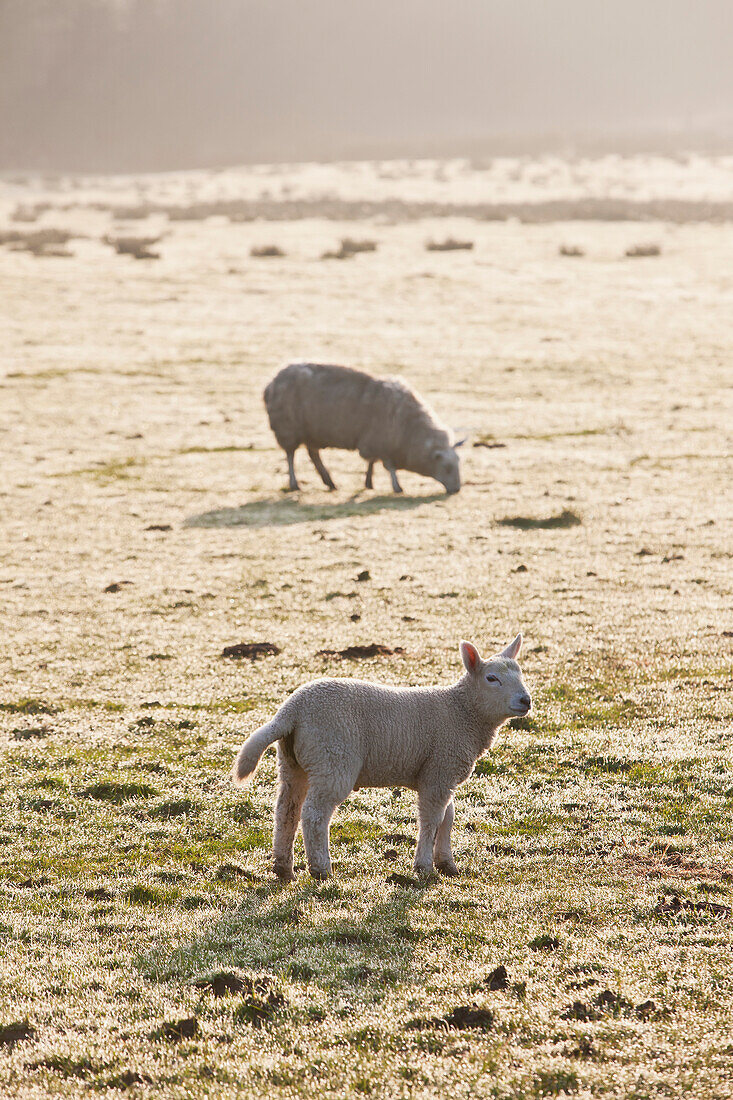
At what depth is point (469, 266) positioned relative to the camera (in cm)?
4950

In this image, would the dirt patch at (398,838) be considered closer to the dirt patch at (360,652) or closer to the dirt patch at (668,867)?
the dirt patch at (668,867)

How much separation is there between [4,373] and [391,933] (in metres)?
27.3

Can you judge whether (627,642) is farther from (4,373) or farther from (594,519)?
(4,373)

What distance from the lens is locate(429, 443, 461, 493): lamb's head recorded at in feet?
75.7

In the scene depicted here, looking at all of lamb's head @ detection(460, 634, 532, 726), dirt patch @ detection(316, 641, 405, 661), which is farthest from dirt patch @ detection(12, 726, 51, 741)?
lamb's head @ detection(460, 634, 532, 726)

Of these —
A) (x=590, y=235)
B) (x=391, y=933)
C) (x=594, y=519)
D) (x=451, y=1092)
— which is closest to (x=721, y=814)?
(x=391, y=933)

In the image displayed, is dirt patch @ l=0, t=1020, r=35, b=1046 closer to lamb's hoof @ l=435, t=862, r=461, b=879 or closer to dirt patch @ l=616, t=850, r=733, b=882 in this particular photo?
lamb's hoof @ l=435, t=862, r=461, b=879

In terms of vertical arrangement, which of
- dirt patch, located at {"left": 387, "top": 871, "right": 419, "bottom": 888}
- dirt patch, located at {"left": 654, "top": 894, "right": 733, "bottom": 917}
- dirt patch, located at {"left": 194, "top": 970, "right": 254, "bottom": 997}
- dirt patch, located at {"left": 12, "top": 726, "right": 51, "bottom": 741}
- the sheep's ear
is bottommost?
dirt patch, located at {"left": 12, "top": 726, "right": 51, "bottom": 741}

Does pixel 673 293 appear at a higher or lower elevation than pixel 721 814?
higher

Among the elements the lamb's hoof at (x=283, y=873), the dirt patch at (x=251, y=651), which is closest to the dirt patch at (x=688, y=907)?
the lamb's hoof at (x=283, y=873)

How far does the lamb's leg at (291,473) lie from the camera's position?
77.8 feet

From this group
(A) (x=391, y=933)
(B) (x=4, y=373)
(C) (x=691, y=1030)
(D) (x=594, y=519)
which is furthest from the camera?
(B) (x=4, y=373)

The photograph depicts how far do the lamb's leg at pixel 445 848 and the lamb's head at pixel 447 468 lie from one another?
14.4 metres

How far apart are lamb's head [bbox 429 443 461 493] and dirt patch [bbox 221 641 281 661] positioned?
9226 mm
